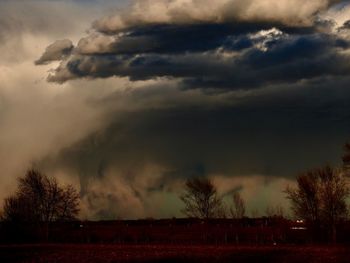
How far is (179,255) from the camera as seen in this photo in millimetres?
57656

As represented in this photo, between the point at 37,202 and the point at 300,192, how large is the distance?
41855mm

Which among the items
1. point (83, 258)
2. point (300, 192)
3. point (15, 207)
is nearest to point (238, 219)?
point (300, 192)

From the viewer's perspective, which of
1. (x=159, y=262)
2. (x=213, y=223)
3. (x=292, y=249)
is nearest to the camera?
(x=159, y=262)

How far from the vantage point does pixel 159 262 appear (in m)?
53.3

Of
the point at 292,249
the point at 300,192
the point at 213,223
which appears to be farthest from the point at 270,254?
the point at 213,223

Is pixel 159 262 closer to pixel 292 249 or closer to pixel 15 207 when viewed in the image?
pixel 292 249

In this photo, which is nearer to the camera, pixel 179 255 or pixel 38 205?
pixel 179 255

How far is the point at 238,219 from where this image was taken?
13762cm

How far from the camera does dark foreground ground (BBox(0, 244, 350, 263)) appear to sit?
55.0 m

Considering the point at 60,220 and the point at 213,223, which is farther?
the point at 213,223

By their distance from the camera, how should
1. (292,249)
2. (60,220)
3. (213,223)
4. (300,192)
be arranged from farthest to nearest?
(213,223) < (60,220) < (300,192) < (292,249)

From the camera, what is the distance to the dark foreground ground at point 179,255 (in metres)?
55.0

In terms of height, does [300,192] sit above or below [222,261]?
above

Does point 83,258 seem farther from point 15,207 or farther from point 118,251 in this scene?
point 15,207
